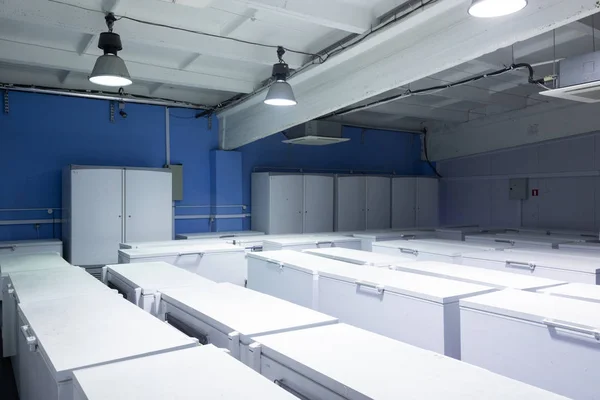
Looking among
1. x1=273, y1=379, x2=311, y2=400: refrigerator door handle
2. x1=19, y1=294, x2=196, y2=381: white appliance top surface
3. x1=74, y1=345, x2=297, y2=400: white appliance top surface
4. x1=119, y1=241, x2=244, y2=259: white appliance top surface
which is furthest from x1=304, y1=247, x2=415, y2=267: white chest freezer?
x1=74, y1=345, x2=297, y2=400: white appliance top surface

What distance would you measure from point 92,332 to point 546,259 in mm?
3110

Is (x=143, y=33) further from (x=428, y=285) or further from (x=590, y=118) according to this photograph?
(x=590, y=118)

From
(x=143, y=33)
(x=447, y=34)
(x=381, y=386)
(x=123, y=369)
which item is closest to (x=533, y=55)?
(x=447, y=34)

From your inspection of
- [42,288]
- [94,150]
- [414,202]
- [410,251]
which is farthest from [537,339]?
[414,202]

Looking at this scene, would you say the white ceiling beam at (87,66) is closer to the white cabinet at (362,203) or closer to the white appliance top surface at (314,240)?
the white appliance top surface at (314,240)

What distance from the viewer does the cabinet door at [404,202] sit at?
25.3 ft

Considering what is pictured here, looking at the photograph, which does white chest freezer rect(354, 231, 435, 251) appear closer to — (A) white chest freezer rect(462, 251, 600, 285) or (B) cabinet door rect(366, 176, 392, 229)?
(B) cabinet door rect(366, 176, 392, 229)

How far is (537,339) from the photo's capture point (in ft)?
6.14

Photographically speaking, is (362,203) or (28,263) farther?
(362,203)

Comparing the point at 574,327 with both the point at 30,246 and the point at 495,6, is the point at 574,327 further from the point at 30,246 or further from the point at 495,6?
the point at 30,246

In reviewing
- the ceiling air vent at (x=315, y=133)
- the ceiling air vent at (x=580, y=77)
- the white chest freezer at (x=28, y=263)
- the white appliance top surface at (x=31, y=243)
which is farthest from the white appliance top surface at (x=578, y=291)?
the white appliance top surface at (x=31, y=243)

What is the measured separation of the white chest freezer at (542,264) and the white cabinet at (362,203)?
3474 millimetres

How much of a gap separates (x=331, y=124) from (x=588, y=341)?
5181mm

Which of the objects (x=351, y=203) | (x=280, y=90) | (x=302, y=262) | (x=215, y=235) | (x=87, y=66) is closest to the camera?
(x=302, y=262)
